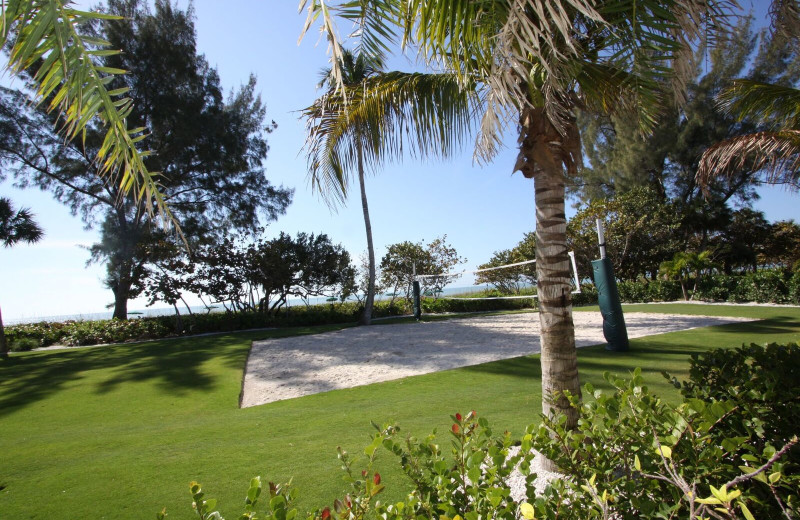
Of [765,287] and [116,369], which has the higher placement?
[765,287]

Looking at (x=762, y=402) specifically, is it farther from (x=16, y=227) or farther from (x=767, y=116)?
(x=16, y=227)

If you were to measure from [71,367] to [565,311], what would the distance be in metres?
10.7

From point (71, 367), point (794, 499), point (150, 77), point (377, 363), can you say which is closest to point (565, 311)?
point (794, 499)

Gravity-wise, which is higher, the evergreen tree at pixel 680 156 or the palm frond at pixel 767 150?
the evergreen tree at pixel 680 156

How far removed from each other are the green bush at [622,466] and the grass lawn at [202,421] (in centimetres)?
49

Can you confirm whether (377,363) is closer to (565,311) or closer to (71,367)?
(565,311)

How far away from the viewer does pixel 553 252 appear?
292 cm

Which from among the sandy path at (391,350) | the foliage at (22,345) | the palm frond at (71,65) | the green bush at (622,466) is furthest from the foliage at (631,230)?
the foliage at (22,345)

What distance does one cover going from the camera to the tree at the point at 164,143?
14.9 m

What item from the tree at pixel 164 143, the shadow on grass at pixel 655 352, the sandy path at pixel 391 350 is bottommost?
the shadow on grass at pixel 655 352

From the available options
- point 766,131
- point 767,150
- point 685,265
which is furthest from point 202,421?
point 685,265

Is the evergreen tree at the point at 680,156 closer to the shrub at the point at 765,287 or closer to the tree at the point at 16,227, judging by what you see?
the shrub at the point at 765,287

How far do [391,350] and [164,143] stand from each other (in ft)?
43.3

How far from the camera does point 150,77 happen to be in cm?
1540
